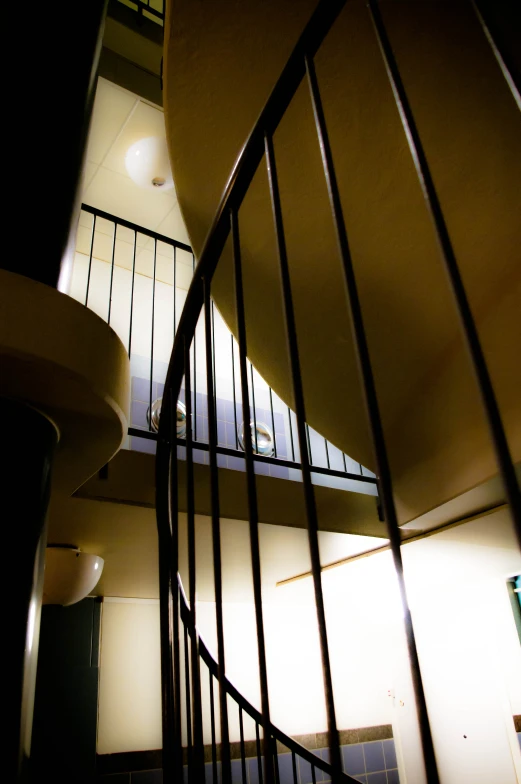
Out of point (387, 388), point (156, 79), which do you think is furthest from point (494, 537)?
point (156, 79)

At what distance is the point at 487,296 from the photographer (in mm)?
1749

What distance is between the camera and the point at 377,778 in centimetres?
465

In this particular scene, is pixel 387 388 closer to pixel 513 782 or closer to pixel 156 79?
pixel 156 79

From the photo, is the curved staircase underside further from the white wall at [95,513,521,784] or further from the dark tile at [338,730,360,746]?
the dark tile at [338,730,360,746]

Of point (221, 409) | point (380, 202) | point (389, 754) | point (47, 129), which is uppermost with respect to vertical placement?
point (221, 409)

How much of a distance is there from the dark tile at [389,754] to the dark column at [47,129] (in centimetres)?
505

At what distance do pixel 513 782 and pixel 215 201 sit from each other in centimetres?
484

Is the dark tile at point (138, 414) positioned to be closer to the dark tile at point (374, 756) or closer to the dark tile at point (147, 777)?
the dark tile at point (147, 777)

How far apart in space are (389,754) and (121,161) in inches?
218

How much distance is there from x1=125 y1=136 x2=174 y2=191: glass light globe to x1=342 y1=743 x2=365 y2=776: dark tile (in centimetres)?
487

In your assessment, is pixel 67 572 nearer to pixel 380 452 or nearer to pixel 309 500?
pixel 309 500

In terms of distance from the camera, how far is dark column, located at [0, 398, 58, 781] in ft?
3.91

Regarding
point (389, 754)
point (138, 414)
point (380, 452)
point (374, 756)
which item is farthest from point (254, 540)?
point (389, 754)

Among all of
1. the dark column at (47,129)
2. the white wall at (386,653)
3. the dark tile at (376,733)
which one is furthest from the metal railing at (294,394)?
the dark tile at (376,733)
